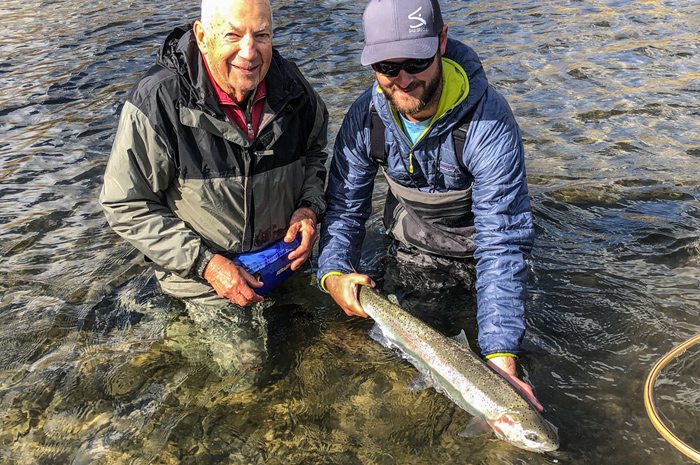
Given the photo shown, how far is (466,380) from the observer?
4020 mm

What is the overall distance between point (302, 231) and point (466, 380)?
2.01 metres

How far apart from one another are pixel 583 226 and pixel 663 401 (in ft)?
9.02

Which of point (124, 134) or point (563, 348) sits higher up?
point (124, 134)

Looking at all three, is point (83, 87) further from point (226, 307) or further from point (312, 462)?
point (312, 462)

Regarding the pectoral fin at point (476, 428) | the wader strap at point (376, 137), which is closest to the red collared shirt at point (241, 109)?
the wader strap at point (376, 137)

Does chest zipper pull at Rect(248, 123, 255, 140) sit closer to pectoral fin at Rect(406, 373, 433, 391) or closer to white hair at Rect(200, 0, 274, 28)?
white hair at Rect(200, 0, 274, 28)

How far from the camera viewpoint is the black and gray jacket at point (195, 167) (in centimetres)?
445

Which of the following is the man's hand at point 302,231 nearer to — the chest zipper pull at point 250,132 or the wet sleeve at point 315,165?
the wet sleeve at point 315,165

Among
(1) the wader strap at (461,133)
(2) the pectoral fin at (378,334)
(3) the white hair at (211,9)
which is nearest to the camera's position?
(3) the white hair at (211,9)

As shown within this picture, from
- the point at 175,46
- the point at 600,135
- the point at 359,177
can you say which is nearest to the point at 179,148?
the point at 175,46

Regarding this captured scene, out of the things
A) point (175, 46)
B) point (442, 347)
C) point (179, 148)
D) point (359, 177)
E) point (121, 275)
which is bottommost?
point (121, 275)

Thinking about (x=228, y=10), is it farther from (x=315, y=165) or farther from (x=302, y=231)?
(x=302, y=231)

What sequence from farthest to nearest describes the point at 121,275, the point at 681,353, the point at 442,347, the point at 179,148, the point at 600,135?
the point at 600,135
the point at 121,275
the point at 681,353
the point at 179,148
the point at 442,347

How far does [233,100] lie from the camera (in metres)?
4.68
